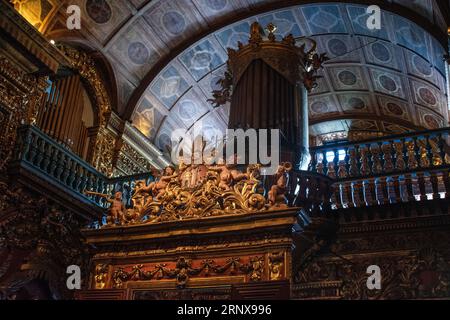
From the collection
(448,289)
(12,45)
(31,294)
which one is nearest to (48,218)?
(31,294)

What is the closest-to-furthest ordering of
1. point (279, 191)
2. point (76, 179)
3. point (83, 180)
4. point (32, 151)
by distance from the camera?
point (279, 191) → point (32, 151) → point (76, 179) → point (83, 180)

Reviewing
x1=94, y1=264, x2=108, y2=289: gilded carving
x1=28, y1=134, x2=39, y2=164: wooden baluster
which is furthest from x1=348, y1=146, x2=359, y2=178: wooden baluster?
x1=28, y1=134, x2=39, y2=164: wooden baluster

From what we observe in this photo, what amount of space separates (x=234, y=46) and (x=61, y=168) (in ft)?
16.8

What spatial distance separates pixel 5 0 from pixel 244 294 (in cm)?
631

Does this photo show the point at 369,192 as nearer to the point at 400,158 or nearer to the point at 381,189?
the point at 381,189

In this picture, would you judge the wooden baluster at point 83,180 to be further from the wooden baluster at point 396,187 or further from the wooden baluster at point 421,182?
the wooden baluster at point 421,182

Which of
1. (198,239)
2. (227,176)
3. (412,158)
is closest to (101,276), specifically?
(198,239)

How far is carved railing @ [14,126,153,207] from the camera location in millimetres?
8516

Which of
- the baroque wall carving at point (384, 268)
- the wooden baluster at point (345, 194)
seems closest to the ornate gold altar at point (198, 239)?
the baroque wall carving at point (384, 268)

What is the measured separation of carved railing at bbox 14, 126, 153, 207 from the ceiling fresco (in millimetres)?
2325

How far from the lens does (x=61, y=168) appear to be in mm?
9094

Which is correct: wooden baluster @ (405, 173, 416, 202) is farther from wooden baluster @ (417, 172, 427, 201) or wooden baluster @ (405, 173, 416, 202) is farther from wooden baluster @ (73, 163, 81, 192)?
wooden baluster @ (73, 163, 81, 192)

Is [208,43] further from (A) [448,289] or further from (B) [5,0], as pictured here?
(A) [448,289]

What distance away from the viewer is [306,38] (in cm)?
1196
